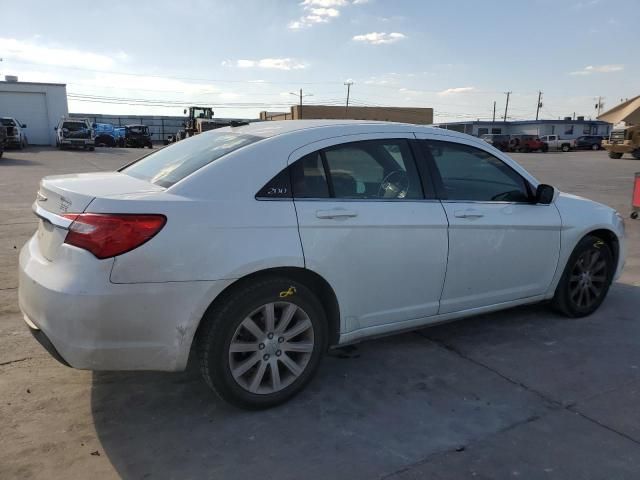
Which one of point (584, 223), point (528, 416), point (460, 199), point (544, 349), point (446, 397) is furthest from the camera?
point (584, 223)

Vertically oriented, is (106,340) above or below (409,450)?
above

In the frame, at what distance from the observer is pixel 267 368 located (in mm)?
3146

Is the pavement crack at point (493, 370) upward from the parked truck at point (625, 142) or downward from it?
downward

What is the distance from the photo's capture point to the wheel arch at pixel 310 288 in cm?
292

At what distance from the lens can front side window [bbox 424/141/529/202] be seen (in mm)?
3797

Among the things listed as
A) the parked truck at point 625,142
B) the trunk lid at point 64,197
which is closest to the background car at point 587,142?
the parked truck at point 625,142

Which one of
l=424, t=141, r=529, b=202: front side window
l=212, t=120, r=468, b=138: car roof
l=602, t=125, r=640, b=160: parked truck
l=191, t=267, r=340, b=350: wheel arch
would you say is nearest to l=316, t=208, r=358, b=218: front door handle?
l=191, t=267, r=340, b=350: wheel arch

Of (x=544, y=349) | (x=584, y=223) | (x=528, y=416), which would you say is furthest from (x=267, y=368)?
(x=584, y=223)

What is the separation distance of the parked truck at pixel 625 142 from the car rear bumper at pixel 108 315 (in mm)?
39306

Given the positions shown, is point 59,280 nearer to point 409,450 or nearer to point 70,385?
point 70,385

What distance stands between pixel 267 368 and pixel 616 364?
8.35 feet

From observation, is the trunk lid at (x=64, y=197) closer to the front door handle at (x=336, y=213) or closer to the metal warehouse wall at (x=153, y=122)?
the front door handle at (x=336, y=213)

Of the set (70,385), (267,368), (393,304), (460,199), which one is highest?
(460,199)

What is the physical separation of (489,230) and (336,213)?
131 cm
